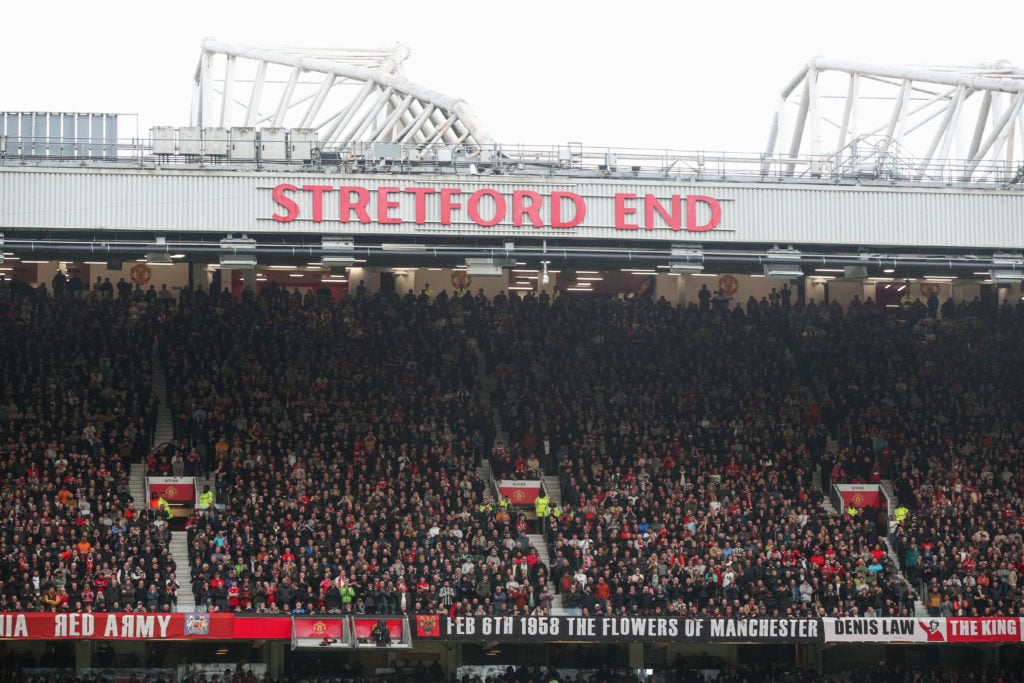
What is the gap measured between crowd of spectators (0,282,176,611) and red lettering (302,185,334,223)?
7497mm

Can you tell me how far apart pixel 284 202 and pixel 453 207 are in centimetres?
440

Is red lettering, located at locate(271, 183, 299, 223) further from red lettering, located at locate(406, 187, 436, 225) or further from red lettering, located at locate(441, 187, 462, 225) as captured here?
red lettering, located at locate(441, 187, 462, 225)

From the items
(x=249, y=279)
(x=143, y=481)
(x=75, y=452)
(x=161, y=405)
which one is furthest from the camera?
(x=249, y=279)

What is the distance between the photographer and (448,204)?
43.6 m

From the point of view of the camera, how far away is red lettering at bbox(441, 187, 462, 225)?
43.6 metres

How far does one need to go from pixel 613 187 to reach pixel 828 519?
10732mm

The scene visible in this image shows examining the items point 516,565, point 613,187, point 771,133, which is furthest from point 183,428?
point 771,133

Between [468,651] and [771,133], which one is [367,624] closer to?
[468,651]

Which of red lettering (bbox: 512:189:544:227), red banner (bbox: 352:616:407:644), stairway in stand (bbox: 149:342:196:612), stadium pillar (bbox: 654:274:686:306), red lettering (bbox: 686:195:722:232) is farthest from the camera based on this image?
stadium pillar (bbox: 654:274:686:306)

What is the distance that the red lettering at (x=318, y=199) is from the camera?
43.2 meters

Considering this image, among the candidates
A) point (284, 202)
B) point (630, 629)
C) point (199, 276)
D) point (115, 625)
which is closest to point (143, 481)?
point (115, 625)

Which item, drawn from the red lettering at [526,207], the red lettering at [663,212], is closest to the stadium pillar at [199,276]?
the red lettering at [526,207]

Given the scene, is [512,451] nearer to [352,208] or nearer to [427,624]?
[427,624]

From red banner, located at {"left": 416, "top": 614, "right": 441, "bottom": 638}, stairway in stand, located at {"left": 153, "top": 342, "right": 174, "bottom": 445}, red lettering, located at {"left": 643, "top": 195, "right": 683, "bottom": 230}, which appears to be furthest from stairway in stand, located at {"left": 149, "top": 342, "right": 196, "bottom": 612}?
red lettering, located at {"left": 643, "top": 195, "right": 683, "bottom": 230}
